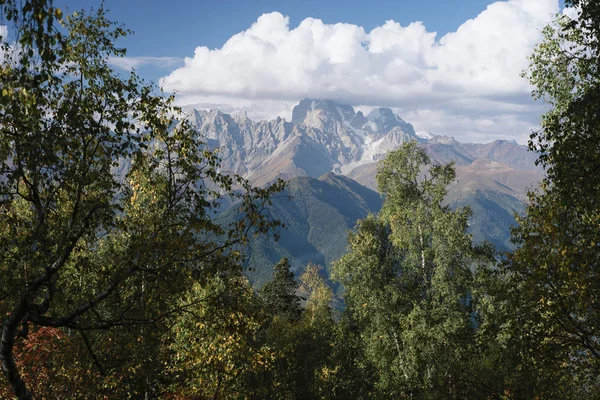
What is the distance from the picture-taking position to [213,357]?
60.8 feet

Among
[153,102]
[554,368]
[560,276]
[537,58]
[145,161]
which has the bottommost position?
[554,368]

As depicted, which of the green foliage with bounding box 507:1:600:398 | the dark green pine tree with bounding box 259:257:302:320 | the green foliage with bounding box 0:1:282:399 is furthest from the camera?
the dark green pine tree with bounding box 259:257:302:320

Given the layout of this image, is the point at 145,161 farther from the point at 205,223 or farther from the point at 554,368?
the point at 554,368

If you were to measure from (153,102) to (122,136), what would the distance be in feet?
4.11

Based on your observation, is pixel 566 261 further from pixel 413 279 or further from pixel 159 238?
pixel 413 279

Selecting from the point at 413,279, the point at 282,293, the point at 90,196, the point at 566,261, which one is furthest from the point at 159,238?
the point at 282,293

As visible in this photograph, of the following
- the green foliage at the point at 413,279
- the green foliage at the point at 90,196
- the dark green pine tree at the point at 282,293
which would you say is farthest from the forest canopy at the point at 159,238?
the dark green pine tree at the point at 282,293

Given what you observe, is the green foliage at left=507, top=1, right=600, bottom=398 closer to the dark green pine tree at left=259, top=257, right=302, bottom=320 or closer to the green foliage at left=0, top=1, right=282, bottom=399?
the green foliage at left=0, top=1, right=282, bottom=399

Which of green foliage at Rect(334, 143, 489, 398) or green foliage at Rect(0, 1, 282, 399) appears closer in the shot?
green foliage at Rect(0, 1, 282, 399)

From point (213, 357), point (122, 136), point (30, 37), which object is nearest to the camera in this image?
point (30, 37)

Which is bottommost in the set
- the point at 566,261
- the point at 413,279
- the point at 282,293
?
the point at 282,293

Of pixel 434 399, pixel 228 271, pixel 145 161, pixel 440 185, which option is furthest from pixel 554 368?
pixel 440 185

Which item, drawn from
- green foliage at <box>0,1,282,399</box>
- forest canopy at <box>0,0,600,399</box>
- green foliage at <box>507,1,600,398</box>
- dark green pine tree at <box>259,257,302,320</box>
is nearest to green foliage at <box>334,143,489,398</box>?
forest canopy at <box>0,0,600,399</box>

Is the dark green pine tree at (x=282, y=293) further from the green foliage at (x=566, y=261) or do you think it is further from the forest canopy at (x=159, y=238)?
the green foliage at (x=566, y=261)
